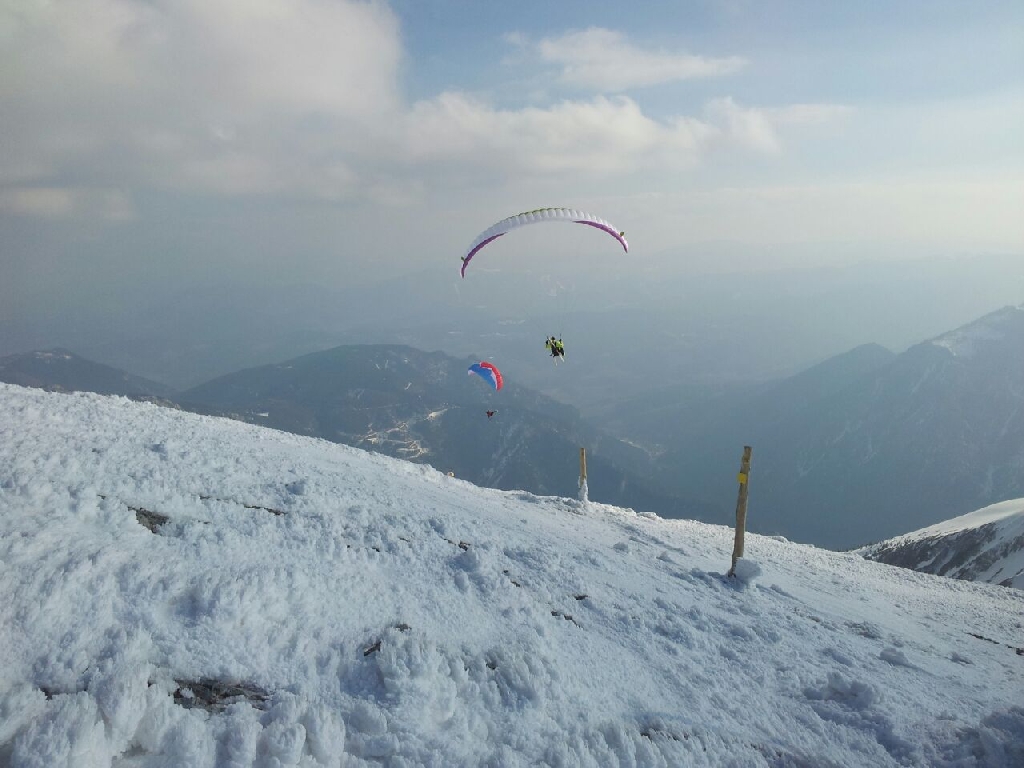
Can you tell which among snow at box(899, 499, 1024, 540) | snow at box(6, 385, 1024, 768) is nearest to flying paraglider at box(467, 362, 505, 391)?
snow at box(6, 385, 1024, 768)

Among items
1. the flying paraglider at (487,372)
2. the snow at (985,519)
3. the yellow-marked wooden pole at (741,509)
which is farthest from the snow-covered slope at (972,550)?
the flying paraglider at (487,372)

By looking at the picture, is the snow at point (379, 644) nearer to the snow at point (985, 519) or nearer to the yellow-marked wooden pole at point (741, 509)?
the yellow-marked wooden pole at point (741, 509)

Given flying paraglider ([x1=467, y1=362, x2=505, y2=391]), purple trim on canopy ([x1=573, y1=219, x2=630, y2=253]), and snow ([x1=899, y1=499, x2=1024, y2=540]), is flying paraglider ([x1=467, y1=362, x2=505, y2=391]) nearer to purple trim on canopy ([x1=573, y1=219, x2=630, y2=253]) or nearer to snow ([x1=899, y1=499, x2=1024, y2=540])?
purple trim on canopy ([x1=573, y1=219, x2=630, y2=253])

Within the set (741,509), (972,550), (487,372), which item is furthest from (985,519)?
(741,509)

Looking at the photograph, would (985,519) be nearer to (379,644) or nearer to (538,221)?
(538,221)

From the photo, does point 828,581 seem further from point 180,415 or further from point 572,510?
point 180,415
